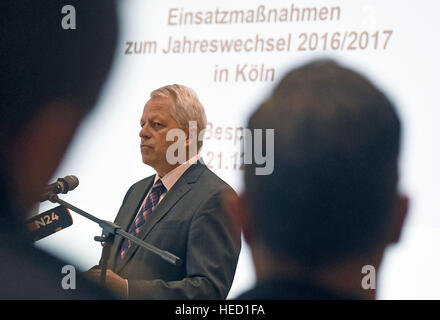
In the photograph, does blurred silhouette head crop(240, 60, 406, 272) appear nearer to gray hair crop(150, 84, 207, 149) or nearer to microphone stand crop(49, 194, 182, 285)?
gray hair crop(150, 84, 207, 149)

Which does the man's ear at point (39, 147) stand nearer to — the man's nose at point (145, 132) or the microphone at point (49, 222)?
the microphone at point (49, 222)

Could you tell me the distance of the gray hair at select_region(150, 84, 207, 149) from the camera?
9.78 ft

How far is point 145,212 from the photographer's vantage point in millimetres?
2961

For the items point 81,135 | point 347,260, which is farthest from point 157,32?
point 347,260

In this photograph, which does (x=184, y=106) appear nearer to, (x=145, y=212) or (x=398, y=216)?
(x=145, y=212)

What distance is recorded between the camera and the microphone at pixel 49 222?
295 cm

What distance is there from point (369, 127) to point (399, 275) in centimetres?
65

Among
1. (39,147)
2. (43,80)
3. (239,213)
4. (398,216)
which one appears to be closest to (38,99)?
(43,80)

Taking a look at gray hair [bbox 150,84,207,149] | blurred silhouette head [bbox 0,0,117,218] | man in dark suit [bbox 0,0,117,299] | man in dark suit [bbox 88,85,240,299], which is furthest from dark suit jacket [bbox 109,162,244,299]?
blurred silhouette head [bbox 0,0,117,218]

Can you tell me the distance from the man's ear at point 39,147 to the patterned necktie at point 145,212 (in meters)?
0.55

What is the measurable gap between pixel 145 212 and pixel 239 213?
0.42 m

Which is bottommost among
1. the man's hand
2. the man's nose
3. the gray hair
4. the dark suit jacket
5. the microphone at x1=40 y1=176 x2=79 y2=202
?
the man's hand

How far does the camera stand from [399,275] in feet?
9.20
